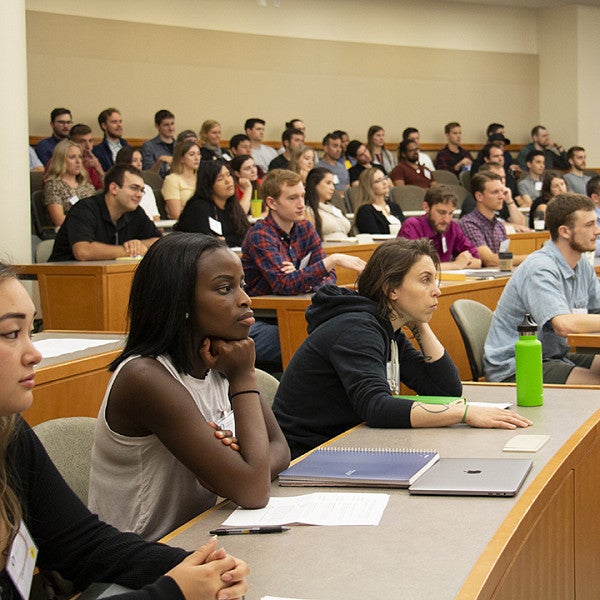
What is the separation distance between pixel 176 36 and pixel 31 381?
10.1 metres

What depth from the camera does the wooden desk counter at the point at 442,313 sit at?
4.52m

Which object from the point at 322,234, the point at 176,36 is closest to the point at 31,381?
the point at 322,234

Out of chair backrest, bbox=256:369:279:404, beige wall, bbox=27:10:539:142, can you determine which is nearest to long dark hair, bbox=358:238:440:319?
chair backrest, bbox=256:369:279:404

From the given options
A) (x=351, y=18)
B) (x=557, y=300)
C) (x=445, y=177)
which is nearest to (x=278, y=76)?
(x=351, y=18)

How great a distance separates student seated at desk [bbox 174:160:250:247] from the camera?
247 inches

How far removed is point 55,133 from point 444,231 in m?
4.73

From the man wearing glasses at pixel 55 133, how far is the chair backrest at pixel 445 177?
14.8 feet

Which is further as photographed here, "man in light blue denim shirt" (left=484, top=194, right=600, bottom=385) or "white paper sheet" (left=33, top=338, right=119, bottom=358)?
"man in light blue denim shirt" (left=484, top=194, right=600, bottom=385)

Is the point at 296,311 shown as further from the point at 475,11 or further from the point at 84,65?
the point at 475,11

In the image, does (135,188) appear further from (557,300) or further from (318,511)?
(318,511)

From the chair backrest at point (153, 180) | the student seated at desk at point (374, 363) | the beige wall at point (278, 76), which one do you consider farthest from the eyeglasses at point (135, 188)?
the beige wall at point (278, 76)

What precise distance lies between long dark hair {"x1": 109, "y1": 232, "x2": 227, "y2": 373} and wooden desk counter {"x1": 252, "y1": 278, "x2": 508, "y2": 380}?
2.46m

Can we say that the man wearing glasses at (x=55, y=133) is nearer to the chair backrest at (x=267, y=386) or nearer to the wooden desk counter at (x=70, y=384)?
the wooden desk counter at (x=70, y=384)

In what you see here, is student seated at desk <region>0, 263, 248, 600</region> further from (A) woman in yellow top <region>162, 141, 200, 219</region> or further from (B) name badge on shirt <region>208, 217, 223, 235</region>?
(A) woman in yellow top <region>162, 141, 200, 219</region>
